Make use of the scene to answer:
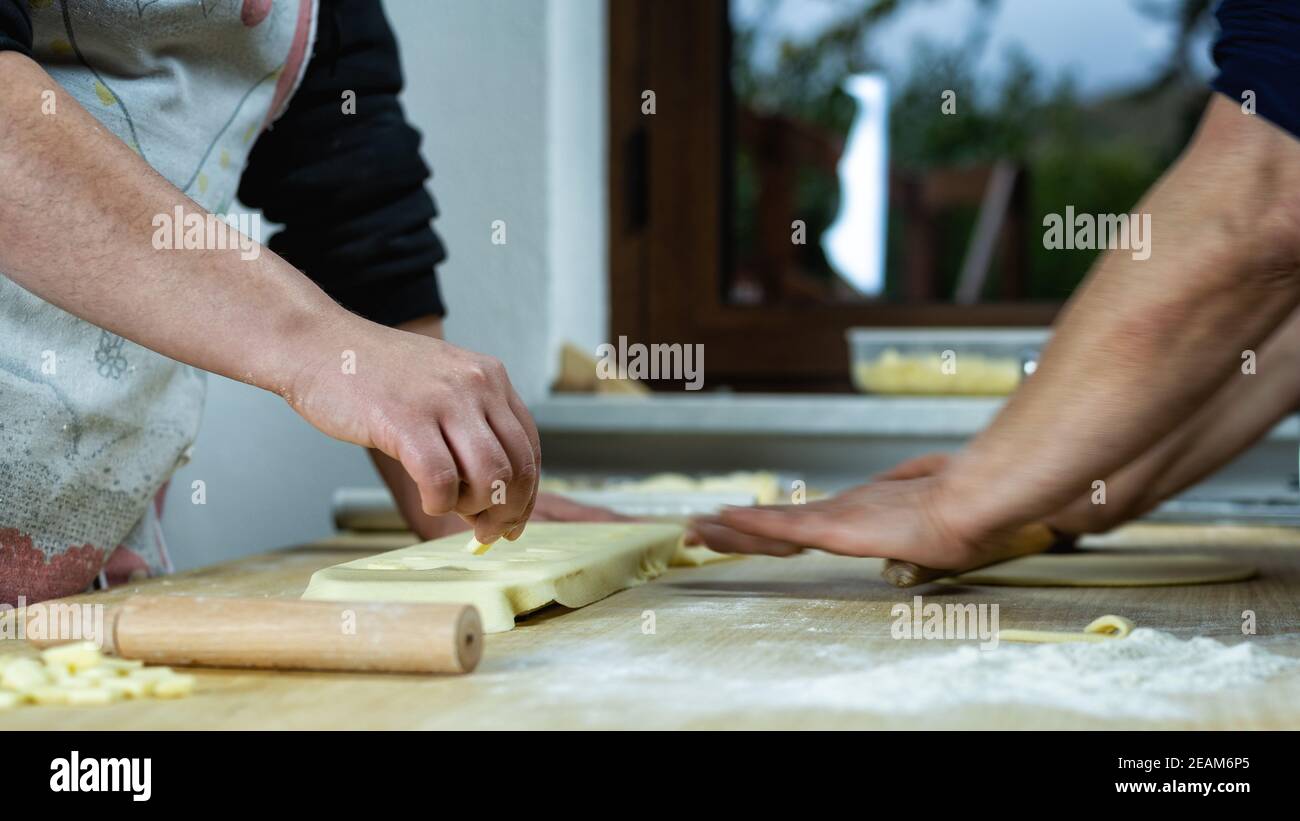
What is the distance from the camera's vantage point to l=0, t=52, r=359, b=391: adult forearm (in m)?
0.74

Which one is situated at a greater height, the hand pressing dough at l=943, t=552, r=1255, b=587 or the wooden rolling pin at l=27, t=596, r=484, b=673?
the wooden rolling pin at l=27, t=596, r=484, b=673

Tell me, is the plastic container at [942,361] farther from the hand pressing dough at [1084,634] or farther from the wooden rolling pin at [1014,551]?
the hand pressing dough at [1084,634]

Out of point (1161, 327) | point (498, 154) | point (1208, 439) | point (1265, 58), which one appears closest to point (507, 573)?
point (1161, 327)

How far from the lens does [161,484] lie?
1.08 meters

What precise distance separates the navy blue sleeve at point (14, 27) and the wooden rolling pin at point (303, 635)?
347 millimetres

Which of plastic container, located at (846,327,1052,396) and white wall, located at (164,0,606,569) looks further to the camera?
white wall, located at (164,0,606,569)

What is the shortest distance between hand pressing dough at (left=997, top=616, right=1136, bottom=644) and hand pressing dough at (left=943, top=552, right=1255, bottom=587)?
0.84 ft

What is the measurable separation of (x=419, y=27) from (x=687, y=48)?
0.50 metres

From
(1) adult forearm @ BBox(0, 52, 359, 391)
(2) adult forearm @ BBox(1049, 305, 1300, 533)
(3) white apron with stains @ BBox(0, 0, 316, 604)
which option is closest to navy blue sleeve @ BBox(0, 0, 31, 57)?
(1) adult forearm @ BBox(0, 52, 359, 391)

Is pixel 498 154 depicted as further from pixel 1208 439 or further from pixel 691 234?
pixel 1208 439

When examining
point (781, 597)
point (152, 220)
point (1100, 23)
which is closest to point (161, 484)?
point (152, 220)

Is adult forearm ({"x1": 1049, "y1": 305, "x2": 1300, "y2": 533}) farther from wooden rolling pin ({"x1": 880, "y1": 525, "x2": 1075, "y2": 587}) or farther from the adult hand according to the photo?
the adult hand

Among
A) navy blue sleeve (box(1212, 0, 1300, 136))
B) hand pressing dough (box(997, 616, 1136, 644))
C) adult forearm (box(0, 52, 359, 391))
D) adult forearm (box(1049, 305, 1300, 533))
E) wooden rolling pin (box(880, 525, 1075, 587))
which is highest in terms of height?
navy blue sleeve (box(1212, 0, 1300, 136))
